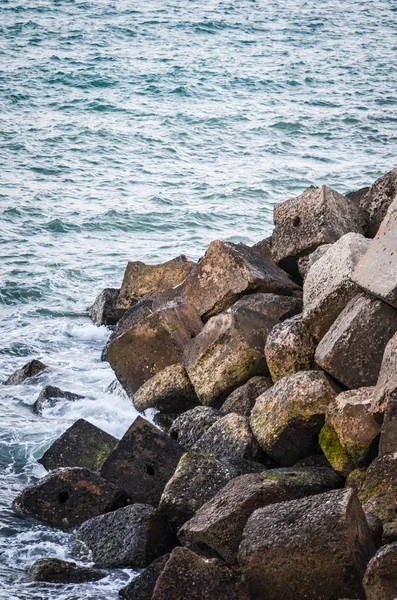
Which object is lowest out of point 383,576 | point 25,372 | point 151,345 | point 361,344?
point 25,372

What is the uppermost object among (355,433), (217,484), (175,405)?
(355,433)

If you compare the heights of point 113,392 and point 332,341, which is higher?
point 332,341

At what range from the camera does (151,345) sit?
9297 millimetres

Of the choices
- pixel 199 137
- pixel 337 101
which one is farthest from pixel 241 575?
pixel 337 101

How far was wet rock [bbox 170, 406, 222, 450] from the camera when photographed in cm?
792

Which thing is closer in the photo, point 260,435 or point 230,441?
point 260,435

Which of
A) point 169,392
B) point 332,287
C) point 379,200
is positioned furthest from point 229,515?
point 379,200

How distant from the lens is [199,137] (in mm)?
25031

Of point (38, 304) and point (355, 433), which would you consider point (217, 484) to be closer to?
point (355, 433)

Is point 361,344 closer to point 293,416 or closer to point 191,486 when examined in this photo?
point 293,416

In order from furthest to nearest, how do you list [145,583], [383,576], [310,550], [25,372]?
[25,372]
[145,583]
[310,550]
[383,576]

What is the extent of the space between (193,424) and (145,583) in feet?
7.47

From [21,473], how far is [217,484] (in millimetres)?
2511

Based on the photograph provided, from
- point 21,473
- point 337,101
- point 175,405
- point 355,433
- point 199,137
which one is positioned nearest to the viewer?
point 355,433
